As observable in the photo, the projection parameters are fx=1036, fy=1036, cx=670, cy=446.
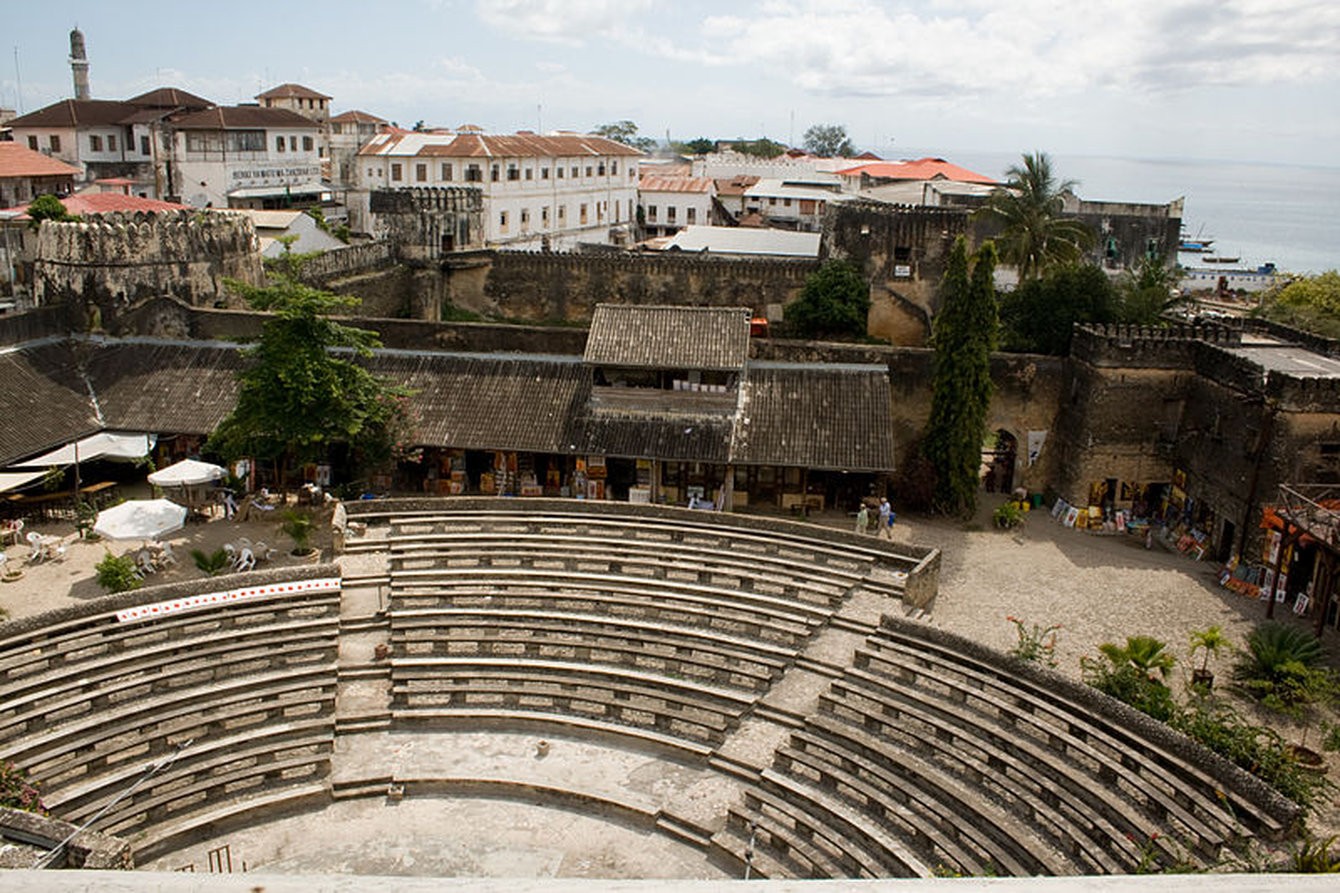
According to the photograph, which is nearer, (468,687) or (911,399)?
(468,687)

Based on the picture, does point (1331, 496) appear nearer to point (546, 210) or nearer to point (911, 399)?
point (911, 399)

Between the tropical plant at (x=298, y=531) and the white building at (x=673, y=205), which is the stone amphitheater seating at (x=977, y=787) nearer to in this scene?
the tropical plant at (x=298, y=531)

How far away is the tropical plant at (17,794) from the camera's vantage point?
14.7 metres

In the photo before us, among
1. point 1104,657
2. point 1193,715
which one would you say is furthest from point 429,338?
point 1193,715

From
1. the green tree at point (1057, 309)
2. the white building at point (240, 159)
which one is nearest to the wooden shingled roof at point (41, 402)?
the green tree at point (1057, 309)

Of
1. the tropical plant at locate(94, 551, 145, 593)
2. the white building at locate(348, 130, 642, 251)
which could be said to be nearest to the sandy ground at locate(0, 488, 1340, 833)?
the tropical plant at locate(94, 551, 145, 593)

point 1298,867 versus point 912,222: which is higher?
point 912,222

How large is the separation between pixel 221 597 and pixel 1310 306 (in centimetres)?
4180

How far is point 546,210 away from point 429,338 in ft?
109

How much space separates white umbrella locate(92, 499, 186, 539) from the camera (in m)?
21.5

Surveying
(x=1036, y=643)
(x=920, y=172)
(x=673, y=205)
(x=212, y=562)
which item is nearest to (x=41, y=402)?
(x=212, y=562)

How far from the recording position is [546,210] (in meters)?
60.7

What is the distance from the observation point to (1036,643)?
1880cm

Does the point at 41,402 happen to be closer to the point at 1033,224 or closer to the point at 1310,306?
the point at 1033,224
